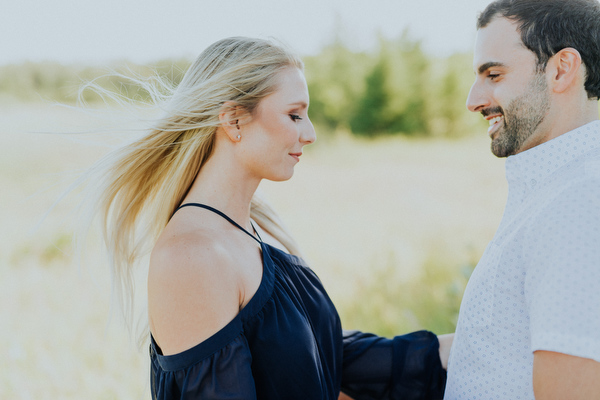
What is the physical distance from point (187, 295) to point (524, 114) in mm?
1276

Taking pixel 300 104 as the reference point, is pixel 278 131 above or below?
below

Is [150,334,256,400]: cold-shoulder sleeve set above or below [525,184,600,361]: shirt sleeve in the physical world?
below

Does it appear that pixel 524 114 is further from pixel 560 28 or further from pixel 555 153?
pixel 560 28

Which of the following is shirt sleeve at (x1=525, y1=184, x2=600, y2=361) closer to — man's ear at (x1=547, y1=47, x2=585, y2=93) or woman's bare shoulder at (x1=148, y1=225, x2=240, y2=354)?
man's ear at (x1=547, y1=47, x2=585, y2=93)

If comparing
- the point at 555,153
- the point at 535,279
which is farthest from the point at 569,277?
the point at 555,153

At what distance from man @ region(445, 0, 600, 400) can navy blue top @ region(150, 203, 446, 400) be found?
1.23 feet

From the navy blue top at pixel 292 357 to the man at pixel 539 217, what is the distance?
0.37 metres

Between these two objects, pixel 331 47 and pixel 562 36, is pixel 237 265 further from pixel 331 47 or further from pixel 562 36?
pixel 331 47

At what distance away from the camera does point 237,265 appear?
1.73 metres

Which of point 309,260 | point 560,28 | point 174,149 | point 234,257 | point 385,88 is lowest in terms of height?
point 309,260

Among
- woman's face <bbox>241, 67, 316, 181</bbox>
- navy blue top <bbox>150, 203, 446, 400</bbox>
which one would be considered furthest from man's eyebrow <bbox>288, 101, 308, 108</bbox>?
navy blue top <bbox>150, 203, 446, 400</bbox>

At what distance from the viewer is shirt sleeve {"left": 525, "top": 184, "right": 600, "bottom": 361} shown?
3.96 feet

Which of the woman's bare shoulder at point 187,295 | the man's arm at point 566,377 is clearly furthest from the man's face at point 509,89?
the woman's bare shoulder at point 187,295

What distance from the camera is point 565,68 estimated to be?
1.69 meters
